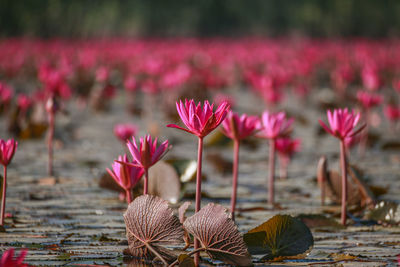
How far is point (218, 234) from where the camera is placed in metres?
2.00

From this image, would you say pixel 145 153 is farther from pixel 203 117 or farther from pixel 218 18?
pixel 218 18

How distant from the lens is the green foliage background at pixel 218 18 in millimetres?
29969

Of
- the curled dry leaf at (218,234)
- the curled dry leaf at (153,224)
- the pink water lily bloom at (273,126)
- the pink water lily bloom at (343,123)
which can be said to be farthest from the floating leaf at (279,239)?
the pink water lily bloom at (273,126)

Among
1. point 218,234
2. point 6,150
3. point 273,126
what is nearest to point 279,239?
point 218,234

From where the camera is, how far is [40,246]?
239 cm

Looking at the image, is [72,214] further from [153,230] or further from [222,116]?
[222,116]

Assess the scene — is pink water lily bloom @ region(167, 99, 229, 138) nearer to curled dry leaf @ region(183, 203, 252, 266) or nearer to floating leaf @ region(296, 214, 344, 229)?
curled dry leaf @ region(183, 203, 252, 266)

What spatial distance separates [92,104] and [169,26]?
29963 millimetres

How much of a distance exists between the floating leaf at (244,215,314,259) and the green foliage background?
26.8 metres

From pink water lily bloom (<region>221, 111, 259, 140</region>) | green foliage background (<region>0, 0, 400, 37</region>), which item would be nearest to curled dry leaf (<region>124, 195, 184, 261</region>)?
pink water lily bloom (<region>221, 111, 259, 140</region>)

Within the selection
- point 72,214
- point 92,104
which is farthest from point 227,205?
point 92,104

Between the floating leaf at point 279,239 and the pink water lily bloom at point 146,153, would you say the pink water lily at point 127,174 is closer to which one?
the pink water lily bloom at point 146,153

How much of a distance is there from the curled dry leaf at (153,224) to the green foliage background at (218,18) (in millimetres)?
26879

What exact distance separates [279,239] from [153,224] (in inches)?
19.4
